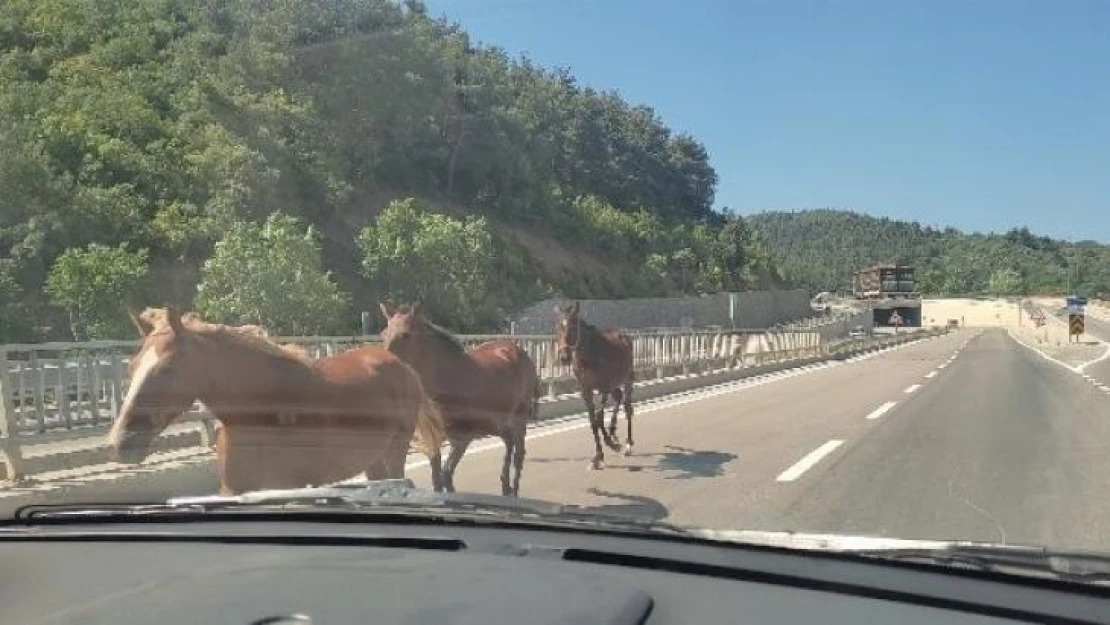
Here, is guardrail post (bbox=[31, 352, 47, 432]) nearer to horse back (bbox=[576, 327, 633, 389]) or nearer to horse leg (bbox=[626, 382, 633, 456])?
horse back (bbox=[576, 327, 633, 389])

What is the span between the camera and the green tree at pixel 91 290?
79.7 ft

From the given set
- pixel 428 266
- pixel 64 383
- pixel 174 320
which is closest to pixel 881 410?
Answer: pixel 64 383

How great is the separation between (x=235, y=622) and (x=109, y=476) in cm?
812

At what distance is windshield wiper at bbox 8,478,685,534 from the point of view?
11.7 ft

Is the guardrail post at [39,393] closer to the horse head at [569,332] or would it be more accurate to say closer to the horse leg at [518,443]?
the horse leg at [518,443]

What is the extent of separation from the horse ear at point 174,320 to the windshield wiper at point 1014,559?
13.4ft

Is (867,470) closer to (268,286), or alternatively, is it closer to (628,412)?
(628,412)

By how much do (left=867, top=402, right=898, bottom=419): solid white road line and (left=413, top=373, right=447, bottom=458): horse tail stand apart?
1073cm

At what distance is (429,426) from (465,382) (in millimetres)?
797

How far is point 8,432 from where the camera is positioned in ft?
31.9

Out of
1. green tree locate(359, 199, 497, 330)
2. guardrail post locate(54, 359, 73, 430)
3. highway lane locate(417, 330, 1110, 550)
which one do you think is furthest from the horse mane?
green tree locate(359, 199, 497, 330)

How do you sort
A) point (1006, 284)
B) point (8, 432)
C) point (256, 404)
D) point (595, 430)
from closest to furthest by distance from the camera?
point (256, 404) < point (8, 432) < point (595, 430) < point (1006, 284)

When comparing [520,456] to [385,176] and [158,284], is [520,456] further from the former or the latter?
[385,176]

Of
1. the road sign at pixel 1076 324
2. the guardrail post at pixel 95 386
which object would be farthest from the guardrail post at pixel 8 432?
the road sign at pixel 1076 324
